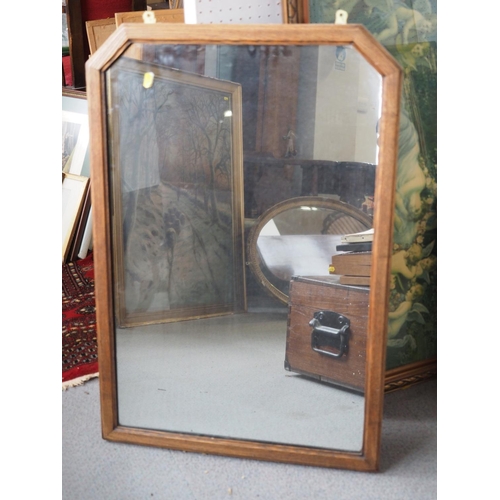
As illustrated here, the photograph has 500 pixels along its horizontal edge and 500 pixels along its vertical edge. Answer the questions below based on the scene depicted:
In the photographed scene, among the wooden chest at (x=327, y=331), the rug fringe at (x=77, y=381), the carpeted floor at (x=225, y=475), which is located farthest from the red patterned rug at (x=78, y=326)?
the wooden chest at (x=327, y=331)

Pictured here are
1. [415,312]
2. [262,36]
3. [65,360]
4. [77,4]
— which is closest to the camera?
[262,36]

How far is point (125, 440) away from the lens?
132 centimetres

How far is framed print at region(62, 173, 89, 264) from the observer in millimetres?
2780

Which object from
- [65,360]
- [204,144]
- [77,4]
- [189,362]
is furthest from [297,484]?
[77,4]

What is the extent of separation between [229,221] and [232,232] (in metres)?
0.03

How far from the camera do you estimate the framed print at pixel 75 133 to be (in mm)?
2961

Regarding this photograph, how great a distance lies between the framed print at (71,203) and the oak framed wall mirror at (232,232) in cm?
161

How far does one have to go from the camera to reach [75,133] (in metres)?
3.01

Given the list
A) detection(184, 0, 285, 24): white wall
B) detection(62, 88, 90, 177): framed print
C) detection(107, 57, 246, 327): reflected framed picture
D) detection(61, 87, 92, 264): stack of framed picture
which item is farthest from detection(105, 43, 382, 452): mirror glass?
detection(62, 88, 90, 177): framed print

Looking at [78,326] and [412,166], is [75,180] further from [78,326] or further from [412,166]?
[412,166]
